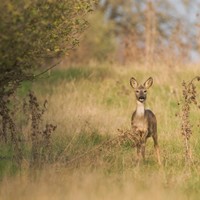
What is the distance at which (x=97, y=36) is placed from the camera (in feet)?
120

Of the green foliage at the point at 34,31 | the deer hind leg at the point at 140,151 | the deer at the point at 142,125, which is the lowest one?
the deer hind leg at the point at 140,151

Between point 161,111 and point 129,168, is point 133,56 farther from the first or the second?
point 129,168

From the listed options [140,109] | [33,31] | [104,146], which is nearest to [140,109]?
[140,109]

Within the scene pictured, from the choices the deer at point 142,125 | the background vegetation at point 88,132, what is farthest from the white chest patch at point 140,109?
the background vegetation at point 88,132

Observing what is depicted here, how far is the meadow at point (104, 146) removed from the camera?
29.5 feet

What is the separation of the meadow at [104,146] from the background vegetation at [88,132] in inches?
0.6

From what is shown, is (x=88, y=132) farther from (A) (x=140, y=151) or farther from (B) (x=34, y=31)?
(B) (x=34, y=31)

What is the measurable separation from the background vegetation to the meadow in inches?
0.6

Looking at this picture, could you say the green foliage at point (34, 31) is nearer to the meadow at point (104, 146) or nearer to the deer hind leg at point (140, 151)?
the meadow at point (104, 146)

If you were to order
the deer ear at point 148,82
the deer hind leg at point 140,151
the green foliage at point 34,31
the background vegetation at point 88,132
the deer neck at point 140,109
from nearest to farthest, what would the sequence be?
the green foliage at point 34,31
the background vegetation at point 88,132
the deer hind leg at point 140,151
the deer neck at point 140,109
the deer ear at point 148,82

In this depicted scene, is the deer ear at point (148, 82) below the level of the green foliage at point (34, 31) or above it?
below

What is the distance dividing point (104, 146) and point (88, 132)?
1901mm

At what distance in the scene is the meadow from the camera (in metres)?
8.99

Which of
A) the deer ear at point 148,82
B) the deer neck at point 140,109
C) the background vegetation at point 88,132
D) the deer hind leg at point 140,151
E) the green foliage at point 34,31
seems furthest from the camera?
the deer ear at point 148,82
